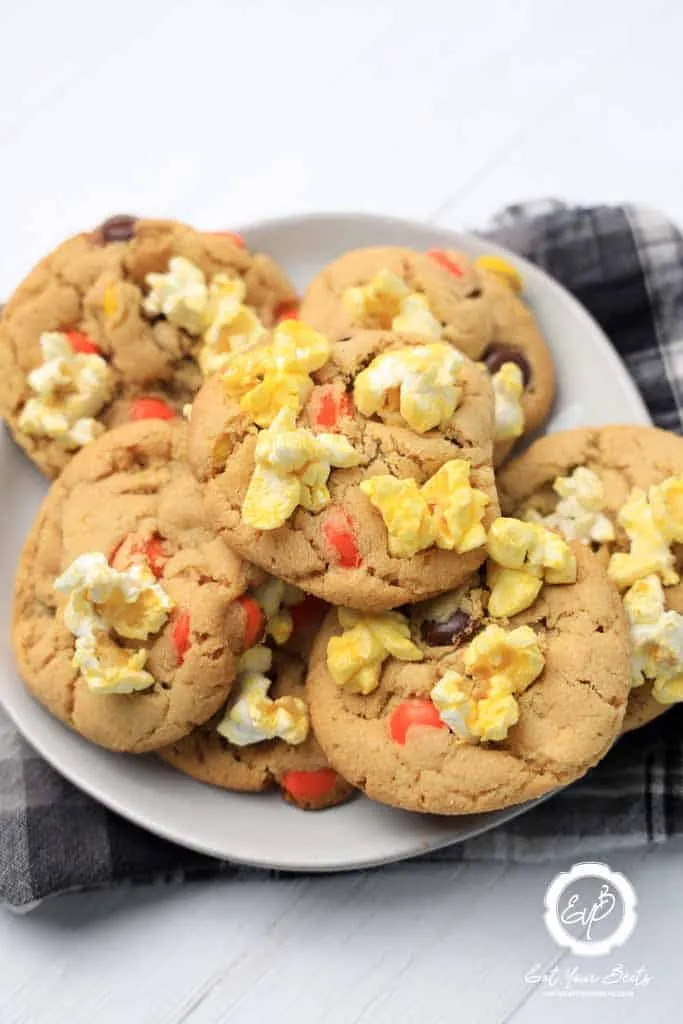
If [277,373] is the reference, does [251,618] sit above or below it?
below

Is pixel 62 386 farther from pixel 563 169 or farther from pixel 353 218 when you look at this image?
pixel 563 169

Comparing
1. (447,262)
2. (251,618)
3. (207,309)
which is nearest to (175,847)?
(251,618)

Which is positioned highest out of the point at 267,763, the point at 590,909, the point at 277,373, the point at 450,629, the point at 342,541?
the point at 277,373

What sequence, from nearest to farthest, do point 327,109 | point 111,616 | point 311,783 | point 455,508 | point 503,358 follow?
1. point 455,508
2. point 111,616
3. point 311,783
4. point 503,358
5. point 327,109

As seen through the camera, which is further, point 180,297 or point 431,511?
point 180,297

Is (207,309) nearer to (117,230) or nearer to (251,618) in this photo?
(117,230)

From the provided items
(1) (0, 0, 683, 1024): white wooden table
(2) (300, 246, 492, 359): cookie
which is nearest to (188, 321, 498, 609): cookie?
(2) (300, 246, 492, 359): cookie

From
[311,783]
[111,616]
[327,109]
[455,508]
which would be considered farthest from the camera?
[327,109]
